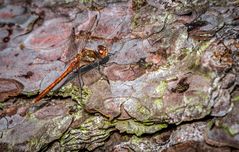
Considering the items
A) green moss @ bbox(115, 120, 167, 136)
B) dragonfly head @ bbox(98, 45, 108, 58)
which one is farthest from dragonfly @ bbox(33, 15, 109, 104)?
green moss @ bbox(115, 120, 167, 136)

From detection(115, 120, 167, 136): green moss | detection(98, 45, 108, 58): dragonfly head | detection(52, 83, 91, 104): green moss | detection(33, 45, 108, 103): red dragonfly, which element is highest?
detection(98, 45, 108, 58): dragonfly head

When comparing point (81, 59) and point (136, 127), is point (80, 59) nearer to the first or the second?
point (81, 59)

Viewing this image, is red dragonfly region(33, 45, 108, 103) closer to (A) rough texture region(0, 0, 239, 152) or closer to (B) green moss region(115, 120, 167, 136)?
(A) rough texture region(0, 0, 239, 152)

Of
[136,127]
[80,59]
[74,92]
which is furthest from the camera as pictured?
[80,59]

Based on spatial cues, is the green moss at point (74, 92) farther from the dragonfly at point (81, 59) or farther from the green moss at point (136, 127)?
the green moss at point (136, 127)

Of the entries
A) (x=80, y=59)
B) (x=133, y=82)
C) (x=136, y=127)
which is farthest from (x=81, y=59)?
(x=136, y=127)

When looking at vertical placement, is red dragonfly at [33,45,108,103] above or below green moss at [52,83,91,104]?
above

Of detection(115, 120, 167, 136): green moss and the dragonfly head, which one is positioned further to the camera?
the dragonfly head
